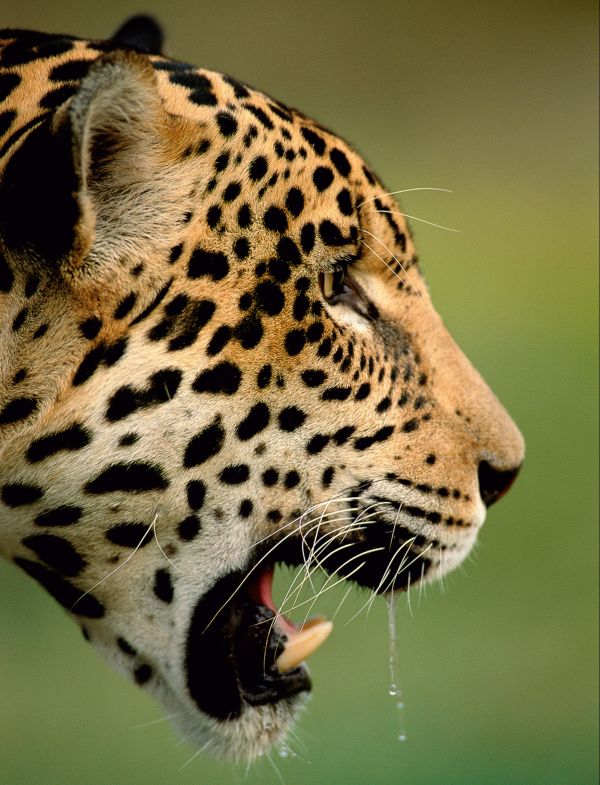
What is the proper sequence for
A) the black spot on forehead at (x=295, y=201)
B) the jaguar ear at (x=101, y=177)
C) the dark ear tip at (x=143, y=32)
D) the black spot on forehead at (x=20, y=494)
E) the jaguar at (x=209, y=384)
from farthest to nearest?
the dark ear tip at (x=143, y=32), the black spot on forehead at (x=295, y=201), the black spot on forehead at (x=20, y=494), the jaguar at (x=209, y=384), the jaguar ear at (x=101, y=177)

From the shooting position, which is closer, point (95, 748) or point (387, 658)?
point (95, 748)

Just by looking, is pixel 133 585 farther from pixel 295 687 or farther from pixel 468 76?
pixel 468 76

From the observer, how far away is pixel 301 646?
2.87m

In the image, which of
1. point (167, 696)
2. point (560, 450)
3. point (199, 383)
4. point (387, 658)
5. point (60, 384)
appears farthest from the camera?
point (560, 450)

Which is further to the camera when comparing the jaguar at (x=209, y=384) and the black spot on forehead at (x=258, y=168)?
the black spot on forehead at (x=258, y=168)

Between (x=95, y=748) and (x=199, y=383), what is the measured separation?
2.64m

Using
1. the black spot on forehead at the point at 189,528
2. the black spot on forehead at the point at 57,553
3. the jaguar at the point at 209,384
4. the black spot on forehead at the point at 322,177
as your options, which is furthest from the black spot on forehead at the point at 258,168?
the black spot on forehead at the point at 57,553

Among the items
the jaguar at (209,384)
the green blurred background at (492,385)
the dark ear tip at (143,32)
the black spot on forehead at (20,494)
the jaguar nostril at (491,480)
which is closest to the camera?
the jaguar at (209,384)

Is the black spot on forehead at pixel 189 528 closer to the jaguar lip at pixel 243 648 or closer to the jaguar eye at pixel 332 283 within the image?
the jaguar lip at pixel 243 648

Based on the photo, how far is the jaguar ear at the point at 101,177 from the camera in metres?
2.19

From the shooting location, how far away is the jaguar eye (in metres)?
2.77

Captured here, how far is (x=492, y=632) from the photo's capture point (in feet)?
20.5

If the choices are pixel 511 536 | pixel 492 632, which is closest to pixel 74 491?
pixel 492 632

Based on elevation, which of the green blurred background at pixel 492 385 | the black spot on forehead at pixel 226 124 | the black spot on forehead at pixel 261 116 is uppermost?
the black spot on forehead at pixel 261 116
